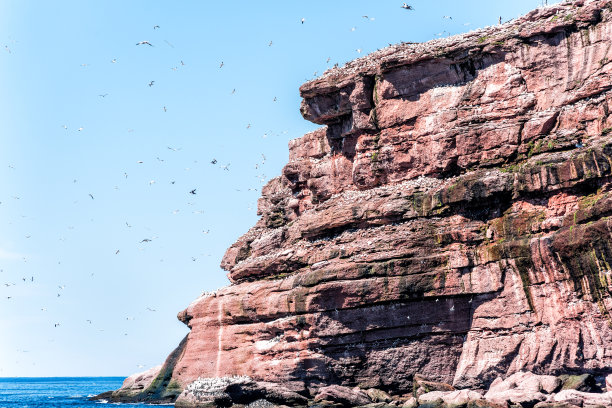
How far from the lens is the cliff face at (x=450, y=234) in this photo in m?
46.5

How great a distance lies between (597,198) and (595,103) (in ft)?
23.7

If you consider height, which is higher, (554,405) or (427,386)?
(427,386)

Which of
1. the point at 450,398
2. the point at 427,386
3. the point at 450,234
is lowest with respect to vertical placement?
the point at 450,398

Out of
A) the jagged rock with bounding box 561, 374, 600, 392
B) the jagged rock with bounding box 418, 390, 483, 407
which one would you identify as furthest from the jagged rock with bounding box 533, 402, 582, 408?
the jagged rock with bounding box 418, 390, 483, 407

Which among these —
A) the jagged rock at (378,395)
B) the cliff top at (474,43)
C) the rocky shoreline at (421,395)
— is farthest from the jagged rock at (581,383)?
the cliff top at (474,43)

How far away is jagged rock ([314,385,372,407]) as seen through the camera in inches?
1964

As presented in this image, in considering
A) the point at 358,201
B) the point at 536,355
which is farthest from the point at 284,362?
the point at 536,355

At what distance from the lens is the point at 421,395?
156 feet

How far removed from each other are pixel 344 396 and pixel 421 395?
16.2 ft

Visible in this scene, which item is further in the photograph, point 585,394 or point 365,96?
point 365,96

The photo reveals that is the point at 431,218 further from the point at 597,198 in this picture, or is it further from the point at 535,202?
the point at 597,198

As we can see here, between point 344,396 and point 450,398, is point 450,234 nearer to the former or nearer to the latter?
point 450,398

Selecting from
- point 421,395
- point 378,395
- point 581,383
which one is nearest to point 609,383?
point 581,383

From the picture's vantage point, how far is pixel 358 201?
57.4m
